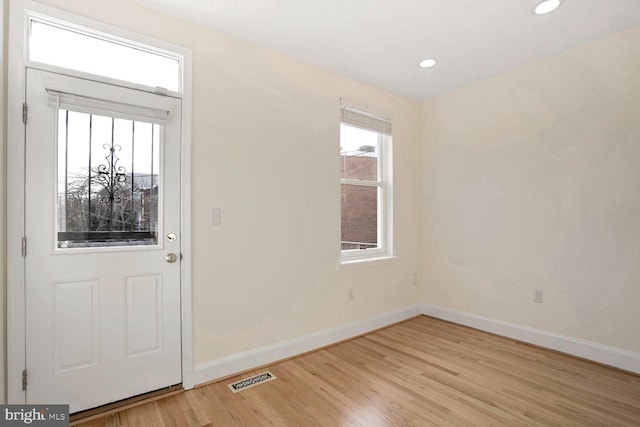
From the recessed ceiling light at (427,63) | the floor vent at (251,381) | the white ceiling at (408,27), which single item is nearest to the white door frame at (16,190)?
the white ceiling at (408,27)

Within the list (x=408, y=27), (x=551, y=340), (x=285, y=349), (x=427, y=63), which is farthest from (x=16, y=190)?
(x=551, y=340)

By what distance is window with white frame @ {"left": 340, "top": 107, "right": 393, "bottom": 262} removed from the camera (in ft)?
11.3

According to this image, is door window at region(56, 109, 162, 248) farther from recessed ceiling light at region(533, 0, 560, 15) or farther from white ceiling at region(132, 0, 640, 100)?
recessed ceiling light at region(533, 0, 560, 15)

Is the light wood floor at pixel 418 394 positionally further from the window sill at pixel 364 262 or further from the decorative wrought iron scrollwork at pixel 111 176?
the decorative wrought iron scrollwork at pixel 111 176

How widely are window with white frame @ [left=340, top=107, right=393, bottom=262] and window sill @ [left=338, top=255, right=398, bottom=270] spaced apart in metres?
0.05

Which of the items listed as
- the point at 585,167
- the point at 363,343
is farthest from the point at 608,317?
the point at 363,343

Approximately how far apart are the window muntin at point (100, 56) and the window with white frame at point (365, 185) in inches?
66.2

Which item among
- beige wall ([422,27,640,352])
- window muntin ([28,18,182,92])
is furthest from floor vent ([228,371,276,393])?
A: beige wall ([422,27,640,352])

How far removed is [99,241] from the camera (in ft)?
6.86

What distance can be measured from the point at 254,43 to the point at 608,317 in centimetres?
367

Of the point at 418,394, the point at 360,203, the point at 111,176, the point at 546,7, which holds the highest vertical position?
the point at 546,7

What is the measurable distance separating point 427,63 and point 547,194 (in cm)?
165

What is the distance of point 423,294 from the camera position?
411 centimetres

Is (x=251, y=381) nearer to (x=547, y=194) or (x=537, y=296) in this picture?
(x=537, y=296)
